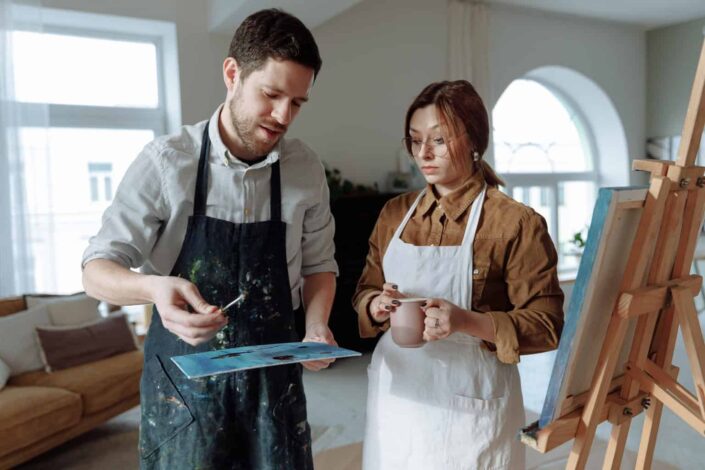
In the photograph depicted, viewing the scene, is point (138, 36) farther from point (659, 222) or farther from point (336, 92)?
point (659, 222)

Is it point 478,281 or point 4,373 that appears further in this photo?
point 4,373

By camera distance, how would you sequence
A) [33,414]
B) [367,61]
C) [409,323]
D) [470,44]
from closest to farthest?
[409,323] < [33,414] < [367,61] < [470,44]

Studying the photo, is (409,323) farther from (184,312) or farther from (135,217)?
(135,217)

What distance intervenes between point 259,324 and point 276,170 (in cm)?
35

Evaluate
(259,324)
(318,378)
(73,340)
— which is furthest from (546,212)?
(259,324)

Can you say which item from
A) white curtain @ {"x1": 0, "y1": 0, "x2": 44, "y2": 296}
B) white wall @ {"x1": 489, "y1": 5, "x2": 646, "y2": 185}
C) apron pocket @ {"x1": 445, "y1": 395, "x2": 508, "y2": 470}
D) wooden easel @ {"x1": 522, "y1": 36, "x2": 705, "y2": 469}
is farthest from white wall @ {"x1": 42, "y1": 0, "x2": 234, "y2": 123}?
wooden easel @ {"x1": 522, "y1": 36, "x2": 705, "y2": 469}

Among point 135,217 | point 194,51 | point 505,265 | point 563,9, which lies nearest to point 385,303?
point 505,265

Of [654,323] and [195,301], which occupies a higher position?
[195,301]

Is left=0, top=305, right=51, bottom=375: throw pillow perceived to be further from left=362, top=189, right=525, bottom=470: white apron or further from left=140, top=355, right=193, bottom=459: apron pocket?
left=362, top=189, right=525, bottom=470: white apron

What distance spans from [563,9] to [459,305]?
19.5 ft

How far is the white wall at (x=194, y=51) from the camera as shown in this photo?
14.9 ft

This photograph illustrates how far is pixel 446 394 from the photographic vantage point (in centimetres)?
151

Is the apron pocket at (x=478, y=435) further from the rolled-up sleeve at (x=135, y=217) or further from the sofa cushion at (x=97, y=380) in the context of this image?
the sofa cushion at (x=97, y=380)

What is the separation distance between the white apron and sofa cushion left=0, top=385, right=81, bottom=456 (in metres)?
2.11
